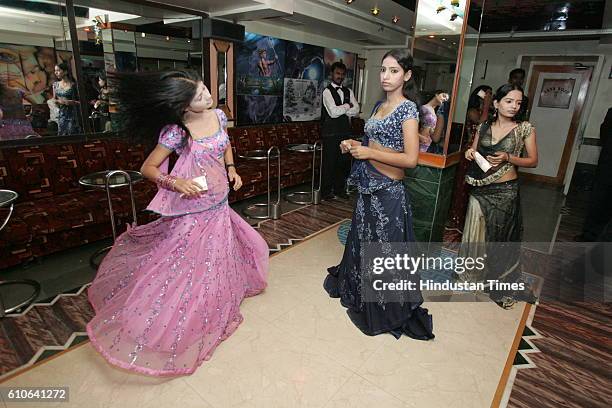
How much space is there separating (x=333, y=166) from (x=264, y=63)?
1.92m

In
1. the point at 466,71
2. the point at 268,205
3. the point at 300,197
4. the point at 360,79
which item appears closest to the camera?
the point at 466,71

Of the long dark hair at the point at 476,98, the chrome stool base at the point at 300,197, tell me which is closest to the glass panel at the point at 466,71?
the long dark hair at the point at 476,98

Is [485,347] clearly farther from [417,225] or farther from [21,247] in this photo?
[21,247]

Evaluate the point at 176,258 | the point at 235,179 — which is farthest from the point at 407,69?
the point at 176,258

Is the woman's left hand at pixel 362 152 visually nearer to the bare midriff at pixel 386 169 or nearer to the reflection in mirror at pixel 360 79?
the bare midriff at pixel 386 169

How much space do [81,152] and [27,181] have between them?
1.77 feet

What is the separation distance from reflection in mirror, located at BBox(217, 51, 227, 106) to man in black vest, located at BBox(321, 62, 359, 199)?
4.40ft

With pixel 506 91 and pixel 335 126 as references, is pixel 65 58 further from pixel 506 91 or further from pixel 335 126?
pixel 506 91

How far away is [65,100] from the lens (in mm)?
3488

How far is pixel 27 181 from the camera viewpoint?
3104mm

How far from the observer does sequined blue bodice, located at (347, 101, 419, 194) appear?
78.3 inches

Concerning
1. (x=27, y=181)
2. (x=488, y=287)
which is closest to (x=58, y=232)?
(x=27, y=181)

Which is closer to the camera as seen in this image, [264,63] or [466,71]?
[466,71]

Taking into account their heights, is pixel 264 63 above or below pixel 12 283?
above
